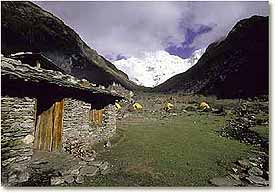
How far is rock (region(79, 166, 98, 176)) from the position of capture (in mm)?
3842

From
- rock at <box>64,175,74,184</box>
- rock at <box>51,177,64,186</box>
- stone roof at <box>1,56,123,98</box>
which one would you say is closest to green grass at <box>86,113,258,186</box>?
rock at <box>64,175,74,184</box>

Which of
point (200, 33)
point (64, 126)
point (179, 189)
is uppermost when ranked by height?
point (200, 33)

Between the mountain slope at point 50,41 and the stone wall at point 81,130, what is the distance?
1.55 ft

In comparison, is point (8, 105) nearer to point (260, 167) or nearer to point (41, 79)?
point (41, 79)

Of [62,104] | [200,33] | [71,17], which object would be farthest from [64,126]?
[200,33]

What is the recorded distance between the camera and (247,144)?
407 centimetres

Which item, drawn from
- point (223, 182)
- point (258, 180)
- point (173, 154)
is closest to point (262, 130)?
point (258, 180)

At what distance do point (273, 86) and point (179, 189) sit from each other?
145 cm

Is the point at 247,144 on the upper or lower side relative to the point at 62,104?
lower

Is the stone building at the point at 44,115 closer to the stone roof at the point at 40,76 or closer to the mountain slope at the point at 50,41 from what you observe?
the stone roof at the point at 40,76

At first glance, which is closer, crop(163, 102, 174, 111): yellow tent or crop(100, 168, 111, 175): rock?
crop(100, 168, 111, 175): rock

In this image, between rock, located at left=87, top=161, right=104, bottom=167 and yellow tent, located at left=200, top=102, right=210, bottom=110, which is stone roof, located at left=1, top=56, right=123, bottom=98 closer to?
rock, located at left=87, top=161, right=104, bottom=167

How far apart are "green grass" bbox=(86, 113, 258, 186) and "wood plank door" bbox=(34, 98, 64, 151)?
2.03 ft

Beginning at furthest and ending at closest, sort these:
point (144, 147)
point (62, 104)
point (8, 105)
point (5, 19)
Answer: point (62, 104) < point (144, 147) < point (5, 19) < point (8, 105)
